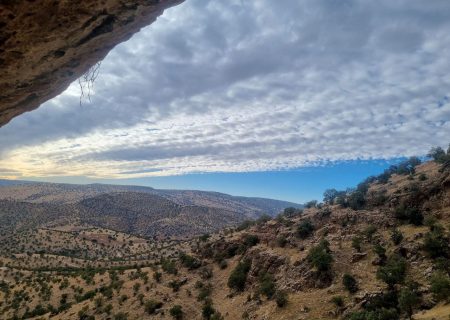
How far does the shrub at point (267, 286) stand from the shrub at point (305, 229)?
26.2 feet

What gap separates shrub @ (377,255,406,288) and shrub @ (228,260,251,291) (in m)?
15.3

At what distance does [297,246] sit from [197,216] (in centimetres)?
15040

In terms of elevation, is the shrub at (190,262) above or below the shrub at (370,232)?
below

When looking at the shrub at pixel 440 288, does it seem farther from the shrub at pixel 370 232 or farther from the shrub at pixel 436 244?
the shrub at pixel 370 232

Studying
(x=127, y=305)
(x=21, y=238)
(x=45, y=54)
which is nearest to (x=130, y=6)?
(x=45, y=54)

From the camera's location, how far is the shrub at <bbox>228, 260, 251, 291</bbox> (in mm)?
37875

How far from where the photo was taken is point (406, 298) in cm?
2164

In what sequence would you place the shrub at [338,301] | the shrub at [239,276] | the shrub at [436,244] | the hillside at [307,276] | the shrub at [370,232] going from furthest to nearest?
the shrub at [239,276], the shrub at [370,232], the shrub at [436,244], the shrub at [338,301], the hillside at [307,276]

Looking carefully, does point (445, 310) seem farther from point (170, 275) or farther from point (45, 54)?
point (170, 275)

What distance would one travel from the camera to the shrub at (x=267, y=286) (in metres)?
32.3

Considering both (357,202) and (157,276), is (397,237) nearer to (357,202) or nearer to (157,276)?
(357,202)

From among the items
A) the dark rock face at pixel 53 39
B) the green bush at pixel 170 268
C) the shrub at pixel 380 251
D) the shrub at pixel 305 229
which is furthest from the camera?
the green bush at pixel 170 268

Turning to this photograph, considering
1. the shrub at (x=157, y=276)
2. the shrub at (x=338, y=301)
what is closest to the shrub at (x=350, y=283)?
the shrub at (x=338, y=301)

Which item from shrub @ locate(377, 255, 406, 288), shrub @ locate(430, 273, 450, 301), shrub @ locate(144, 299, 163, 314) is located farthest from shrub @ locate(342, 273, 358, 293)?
shrub @ locate(144, 299, 163, 314)
